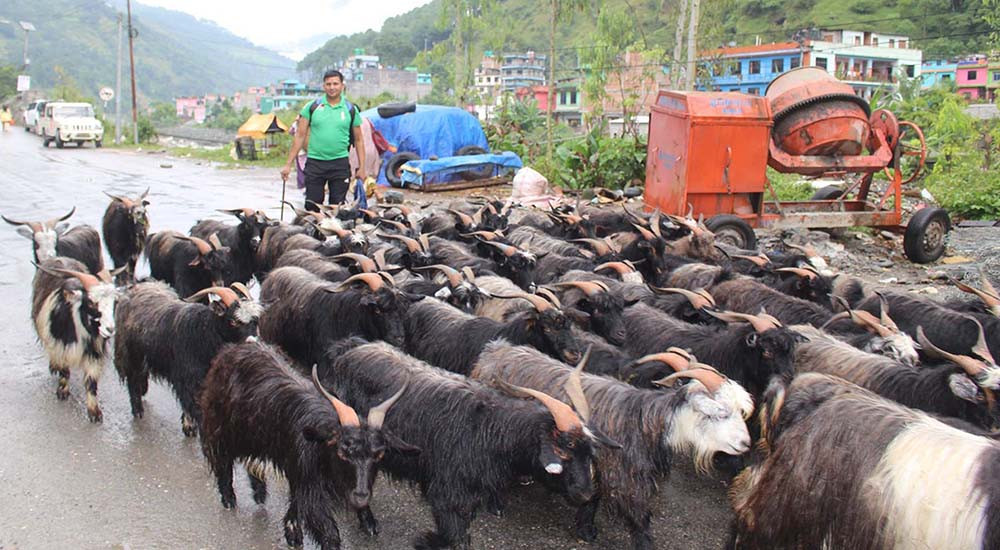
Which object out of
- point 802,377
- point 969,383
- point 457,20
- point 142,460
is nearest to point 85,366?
point 142,460

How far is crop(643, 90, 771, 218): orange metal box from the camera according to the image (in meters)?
9.12

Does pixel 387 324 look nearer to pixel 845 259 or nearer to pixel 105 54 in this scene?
pixel 845 259

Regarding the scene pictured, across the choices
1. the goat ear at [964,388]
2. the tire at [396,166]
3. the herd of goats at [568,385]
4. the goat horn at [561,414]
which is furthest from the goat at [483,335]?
the tire at [396,166]

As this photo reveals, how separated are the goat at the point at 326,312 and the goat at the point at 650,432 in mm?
1338

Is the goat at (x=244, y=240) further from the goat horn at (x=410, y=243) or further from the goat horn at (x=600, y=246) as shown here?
the goat horn at (x=600, y=246)

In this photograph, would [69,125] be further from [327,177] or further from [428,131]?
[327,177]

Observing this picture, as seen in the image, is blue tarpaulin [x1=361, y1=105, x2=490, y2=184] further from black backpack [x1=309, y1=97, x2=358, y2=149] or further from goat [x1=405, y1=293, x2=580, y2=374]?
goat [x1=405, y1=293, x2=580, y2=374]

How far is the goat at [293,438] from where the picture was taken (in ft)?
11.2

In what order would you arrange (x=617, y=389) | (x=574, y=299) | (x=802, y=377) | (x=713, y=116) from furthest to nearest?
(x=713, y=116) < (x=574, y=299) < (x=617, y=389) < (x=802, y=377)

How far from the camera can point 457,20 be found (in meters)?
26.5

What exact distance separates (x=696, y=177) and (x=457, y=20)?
19071 mm

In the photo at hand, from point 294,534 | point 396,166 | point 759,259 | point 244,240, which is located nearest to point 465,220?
point 244,240

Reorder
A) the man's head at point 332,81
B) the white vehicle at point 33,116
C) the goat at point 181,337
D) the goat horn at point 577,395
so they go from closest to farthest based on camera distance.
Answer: the goat horn at point 577,395 < the goat at point 181,337 < the man's head at point 332,81 < the white vehicle at point 33,116

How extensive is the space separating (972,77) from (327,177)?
65.1 metres
